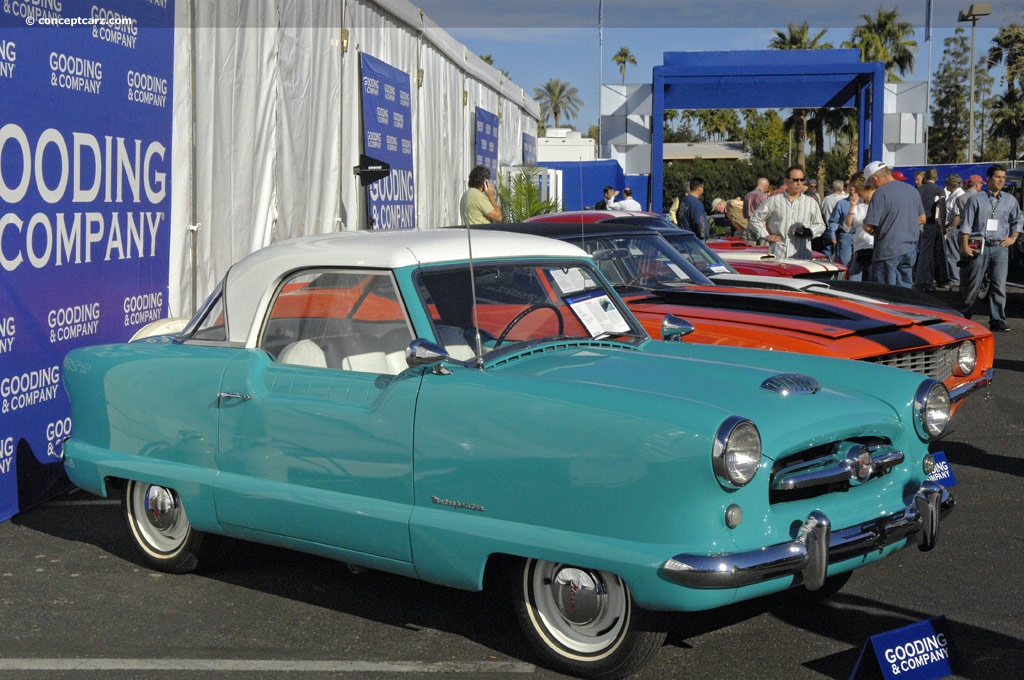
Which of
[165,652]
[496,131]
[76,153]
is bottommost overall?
[165,652]

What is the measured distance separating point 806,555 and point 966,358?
3.69m

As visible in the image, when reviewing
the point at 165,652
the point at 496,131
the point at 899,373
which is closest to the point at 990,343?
the point at 899,373

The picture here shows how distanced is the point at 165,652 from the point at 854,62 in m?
22.1

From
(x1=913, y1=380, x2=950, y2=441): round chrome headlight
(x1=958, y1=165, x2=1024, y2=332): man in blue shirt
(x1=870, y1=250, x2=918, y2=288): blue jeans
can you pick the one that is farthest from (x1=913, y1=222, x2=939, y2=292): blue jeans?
(x1=913, y1=380, x2=950, y2=441): round chrome headlight

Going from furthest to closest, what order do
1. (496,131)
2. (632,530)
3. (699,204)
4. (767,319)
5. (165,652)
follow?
(496,131) → (699,204) → (767,319) → (165,652) → (632,530)

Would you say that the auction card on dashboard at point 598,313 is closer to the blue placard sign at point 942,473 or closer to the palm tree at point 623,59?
the blue placard sign at point 942,473

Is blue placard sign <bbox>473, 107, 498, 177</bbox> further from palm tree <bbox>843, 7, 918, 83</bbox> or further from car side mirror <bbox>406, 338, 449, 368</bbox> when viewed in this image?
palm tree <bbox>843, 7, 918, 83</bbox>

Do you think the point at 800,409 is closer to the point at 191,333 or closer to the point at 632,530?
the point at 632,530

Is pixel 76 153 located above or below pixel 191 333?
above

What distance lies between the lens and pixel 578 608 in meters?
3.92

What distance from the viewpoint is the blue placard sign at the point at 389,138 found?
1201cm

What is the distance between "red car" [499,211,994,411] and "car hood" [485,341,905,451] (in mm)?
1482

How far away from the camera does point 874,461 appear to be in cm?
415

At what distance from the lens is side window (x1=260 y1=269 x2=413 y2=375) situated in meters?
4.64
